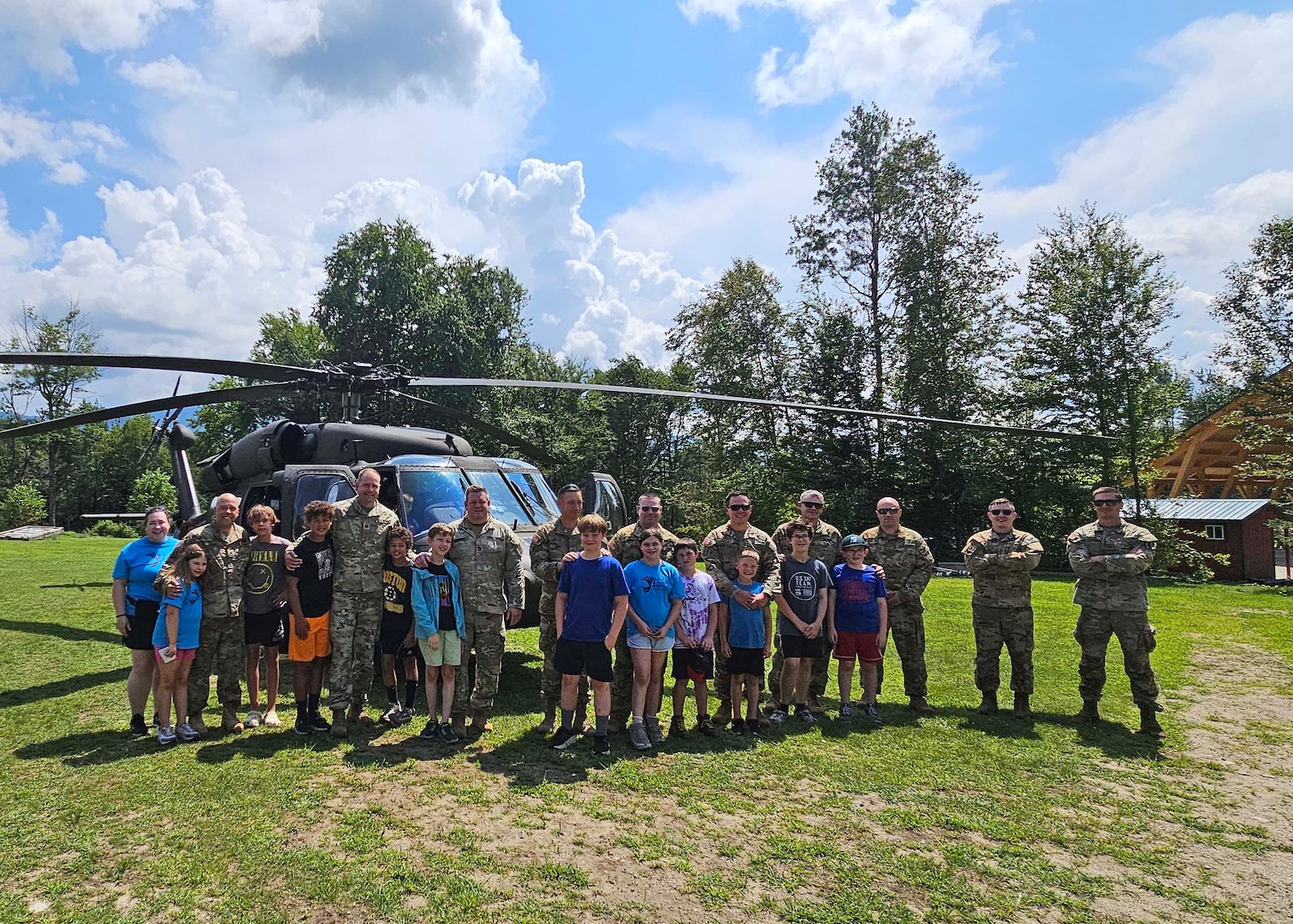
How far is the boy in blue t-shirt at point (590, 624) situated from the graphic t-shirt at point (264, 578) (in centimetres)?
198

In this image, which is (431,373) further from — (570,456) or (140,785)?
(140,785)

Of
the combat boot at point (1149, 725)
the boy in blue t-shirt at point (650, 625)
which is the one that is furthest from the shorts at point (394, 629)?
the combat boot at point (1149, 725)

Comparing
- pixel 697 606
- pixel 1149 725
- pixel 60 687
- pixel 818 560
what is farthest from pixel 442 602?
pixel 1149 725

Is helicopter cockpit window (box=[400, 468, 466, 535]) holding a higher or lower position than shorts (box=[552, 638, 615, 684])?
higher

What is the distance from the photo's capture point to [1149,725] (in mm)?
5152

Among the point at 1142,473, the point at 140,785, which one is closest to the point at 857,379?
the point at 1142,473

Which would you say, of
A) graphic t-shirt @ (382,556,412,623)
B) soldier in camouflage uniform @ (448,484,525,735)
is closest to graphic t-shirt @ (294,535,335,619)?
graphic t-shirt @ (382,556,412,623)

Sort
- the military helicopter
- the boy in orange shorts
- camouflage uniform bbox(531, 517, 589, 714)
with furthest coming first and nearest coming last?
the military helicopter → camouflage uniform bbox(531, 517, 589, 714) → the boy in orange shorts

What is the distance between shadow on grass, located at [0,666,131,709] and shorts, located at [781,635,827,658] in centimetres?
548

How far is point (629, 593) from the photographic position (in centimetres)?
486

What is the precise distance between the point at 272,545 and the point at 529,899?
3.21 meters

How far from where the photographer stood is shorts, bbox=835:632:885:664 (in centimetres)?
548

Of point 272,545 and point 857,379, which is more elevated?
point 857,379

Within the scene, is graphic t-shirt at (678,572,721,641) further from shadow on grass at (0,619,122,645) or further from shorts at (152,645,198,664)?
shadow on grass at (0,619,122,645)
